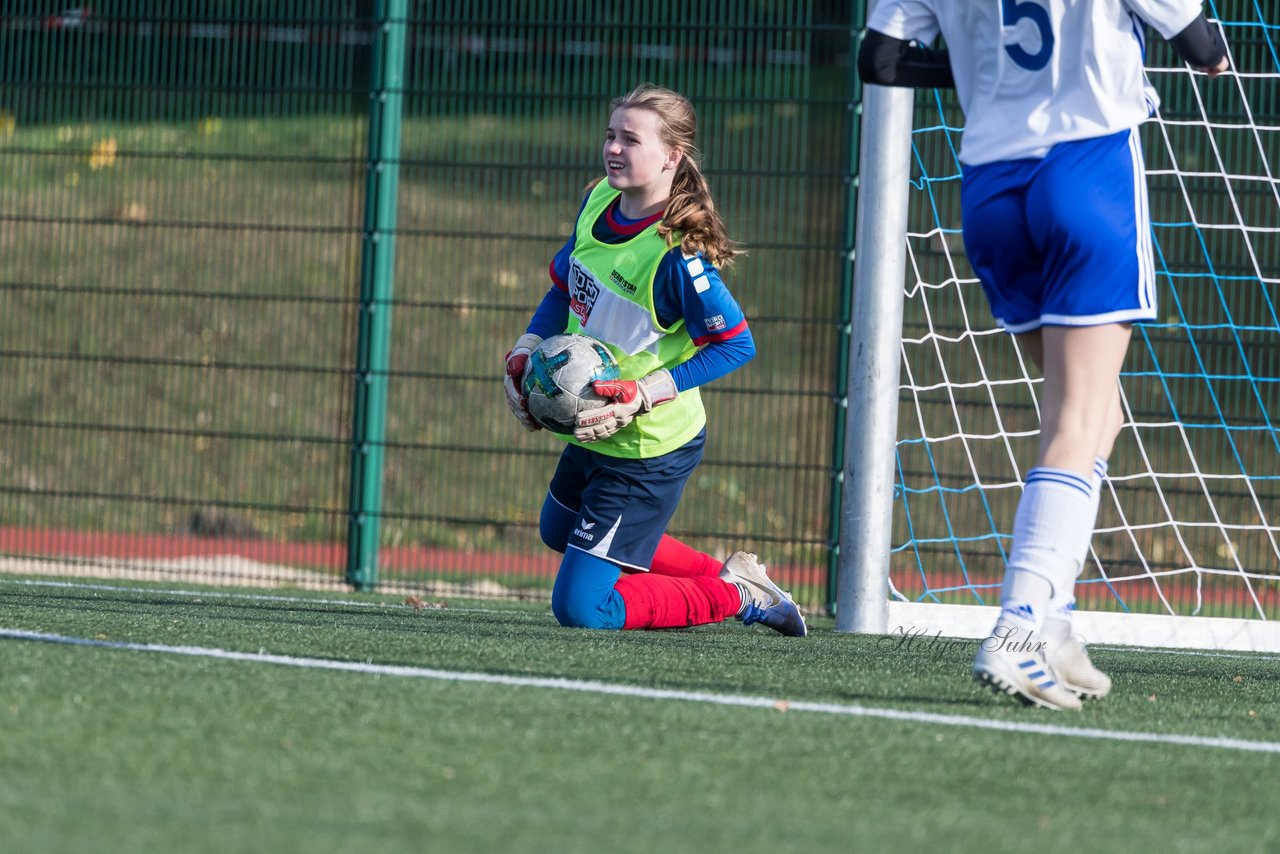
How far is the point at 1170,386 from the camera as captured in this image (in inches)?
339

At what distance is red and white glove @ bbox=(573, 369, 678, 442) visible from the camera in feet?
15.0

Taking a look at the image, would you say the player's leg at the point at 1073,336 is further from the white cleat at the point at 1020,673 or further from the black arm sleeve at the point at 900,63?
the black arm sleeve at the point at 900,63

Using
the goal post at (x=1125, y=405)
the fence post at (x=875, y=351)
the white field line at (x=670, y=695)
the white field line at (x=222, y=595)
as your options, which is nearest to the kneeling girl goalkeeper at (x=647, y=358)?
the fence post at (x=875, y=351)

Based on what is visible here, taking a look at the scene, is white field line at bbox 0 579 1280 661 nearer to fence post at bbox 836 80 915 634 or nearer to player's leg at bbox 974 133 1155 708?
fence post at bbox 836 80 915 634

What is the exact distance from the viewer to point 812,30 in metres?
6.82

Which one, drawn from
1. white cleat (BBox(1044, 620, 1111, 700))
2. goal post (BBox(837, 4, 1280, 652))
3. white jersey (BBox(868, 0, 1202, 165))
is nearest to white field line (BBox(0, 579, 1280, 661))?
goal post (BBox(837, 4, 1280, 652))

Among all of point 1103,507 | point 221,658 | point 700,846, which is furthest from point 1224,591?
point 700,846

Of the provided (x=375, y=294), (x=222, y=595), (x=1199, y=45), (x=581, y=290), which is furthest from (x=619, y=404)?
(x=375, y=294)

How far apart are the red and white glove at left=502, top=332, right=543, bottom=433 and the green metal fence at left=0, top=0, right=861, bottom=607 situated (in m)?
2.10

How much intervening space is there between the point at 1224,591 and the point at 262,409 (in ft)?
16.6

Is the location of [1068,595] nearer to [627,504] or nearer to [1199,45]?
[1199,45]

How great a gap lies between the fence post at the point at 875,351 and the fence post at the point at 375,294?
2.72m

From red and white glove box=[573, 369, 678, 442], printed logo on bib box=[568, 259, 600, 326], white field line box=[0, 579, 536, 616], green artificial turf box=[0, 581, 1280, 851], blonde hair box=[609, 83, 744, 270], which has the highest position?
Answer: blonde hair box=[609, 83, 744, 270]

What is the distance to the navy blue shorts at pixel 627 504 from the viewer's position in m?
4.86
